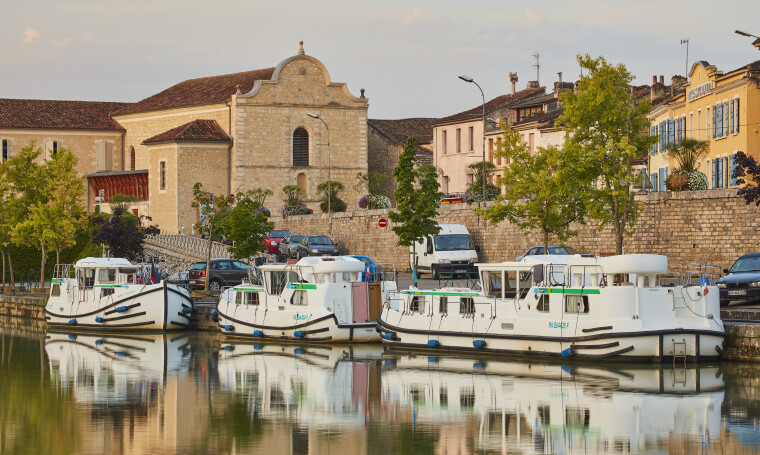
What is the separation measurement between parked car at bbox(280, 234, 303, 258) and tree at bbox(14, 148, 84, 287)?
10466 millimetres

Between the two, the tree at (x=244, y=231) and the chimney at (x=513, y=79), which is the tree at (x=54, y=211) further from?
the chimney at (x=513, y=79)

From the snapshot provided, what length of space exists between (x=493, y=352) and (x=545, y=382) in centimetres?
401

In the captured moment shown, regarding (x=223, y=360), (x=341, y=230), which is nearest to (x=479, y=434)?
(x=223, y=360)

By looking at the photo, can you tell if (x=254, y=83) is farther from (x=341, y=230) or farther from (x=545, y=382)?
(x=545, y=382)

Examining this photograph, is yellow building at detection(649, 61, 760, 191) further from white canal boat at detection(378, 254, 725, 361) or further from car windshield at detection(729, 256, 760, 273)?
white canal boat at detection(378, 254, 725, 361)

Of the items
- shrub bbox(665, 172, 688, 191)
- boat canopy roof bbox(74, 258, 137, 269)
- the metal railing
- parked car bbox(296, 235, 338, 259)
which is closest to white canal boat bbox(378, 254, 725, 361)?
boat canopy roof bbox(74, 258, 137, 269)

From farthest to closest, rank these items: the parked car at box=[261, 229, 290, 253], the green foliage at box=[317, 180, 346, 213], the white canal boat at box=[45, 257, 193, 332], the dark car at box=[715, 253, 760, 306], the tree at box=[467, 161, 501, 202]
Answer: the green foliage at box=[317, 180, 346, 213], the parked car at box=[261, 229, 290, 253], the tree at box=[467, 161, 501, 202], the white canal boat at box=[45, 257, 193, 332], the dark car at box=[715, 253, 760, 306]

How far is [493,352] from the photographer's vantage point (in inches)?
1164

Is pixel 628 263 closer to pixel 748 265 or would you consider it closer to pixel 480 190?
pixel 748 265

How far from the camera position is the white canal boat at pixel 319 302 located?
3306 cm

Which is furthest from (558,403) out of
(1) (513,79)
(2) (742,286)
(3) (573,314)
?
(1) (513,79)

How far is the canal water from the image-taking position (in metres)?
19.6

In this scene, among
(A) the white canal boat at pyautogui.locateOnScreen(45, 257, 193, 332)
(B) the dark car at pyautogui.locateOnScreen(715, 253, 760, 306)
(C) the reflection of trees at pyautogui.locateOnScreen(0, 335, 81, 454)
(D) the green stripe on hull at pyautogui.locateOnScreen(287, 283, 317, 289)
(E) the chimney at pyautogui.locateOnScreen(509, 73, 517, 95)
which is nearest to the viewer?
(C) the reflection of trees at pyautogui.locateOnScreen(0, 335, 81, 454)

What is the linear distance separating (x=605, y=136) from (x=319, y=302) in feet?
40.9
